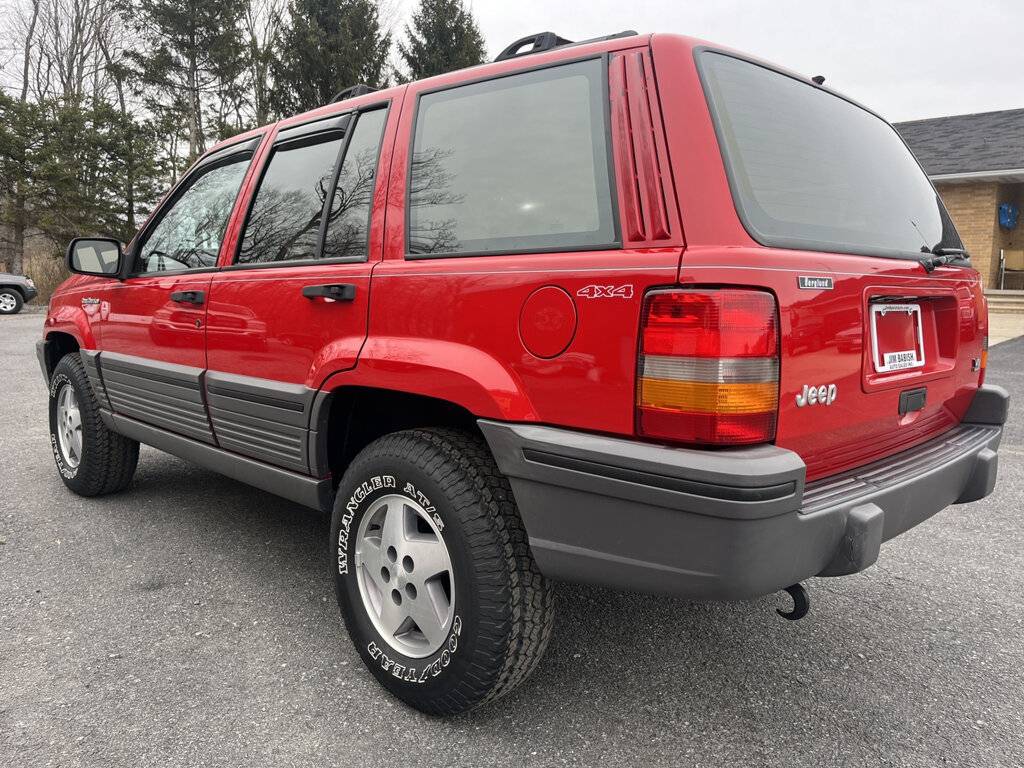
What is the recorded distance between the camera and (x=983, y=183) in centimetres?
1514

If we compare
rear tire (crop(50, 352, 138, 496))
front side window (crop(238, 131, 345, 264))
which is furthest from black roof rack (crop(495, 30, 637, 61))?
rear tire (crop(50, 352, 138, 496))

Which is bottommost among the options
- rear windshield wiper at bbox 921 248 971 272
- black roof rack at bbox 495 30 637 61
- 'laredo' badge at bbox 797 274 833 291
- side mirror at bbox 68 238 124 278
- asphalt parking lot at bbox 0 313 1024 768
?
asphalt parking lot at bbox 0 313 1024 768

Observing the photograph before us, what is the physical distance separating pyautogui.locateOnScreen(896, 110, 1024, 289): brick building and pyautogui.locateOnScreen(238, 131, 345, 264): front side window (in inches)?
594

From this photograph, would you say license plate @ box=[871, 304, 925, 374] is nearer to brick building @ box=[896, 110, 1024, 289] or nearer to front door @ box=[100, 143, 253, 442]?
front door @ box=[100, 143, 253, 442]

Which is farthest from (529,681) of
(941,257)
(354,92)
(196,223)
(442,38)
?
(442,38)

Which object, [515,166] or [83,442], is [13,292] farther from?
[515,166]

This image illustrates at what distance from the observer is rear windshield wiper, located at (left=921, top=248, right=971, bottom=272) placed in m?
2.16

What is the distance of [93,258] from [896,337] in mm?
3577

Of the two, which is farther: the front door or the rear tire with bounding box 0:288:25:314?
the rear tire with bounding box 0:288:25:314

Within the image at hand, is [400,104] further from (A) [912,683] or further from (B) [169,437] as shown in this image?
(A) [912,683]

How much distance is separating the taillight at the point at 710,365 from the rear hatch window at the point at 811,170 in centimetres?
22

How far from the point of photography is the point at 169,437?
10.7ft

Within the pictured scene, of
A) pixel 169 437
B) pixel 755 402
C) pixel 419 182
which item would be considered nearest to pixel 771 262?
pixel 755 402

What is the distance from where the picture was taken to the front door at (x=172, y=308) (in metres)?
3.02
